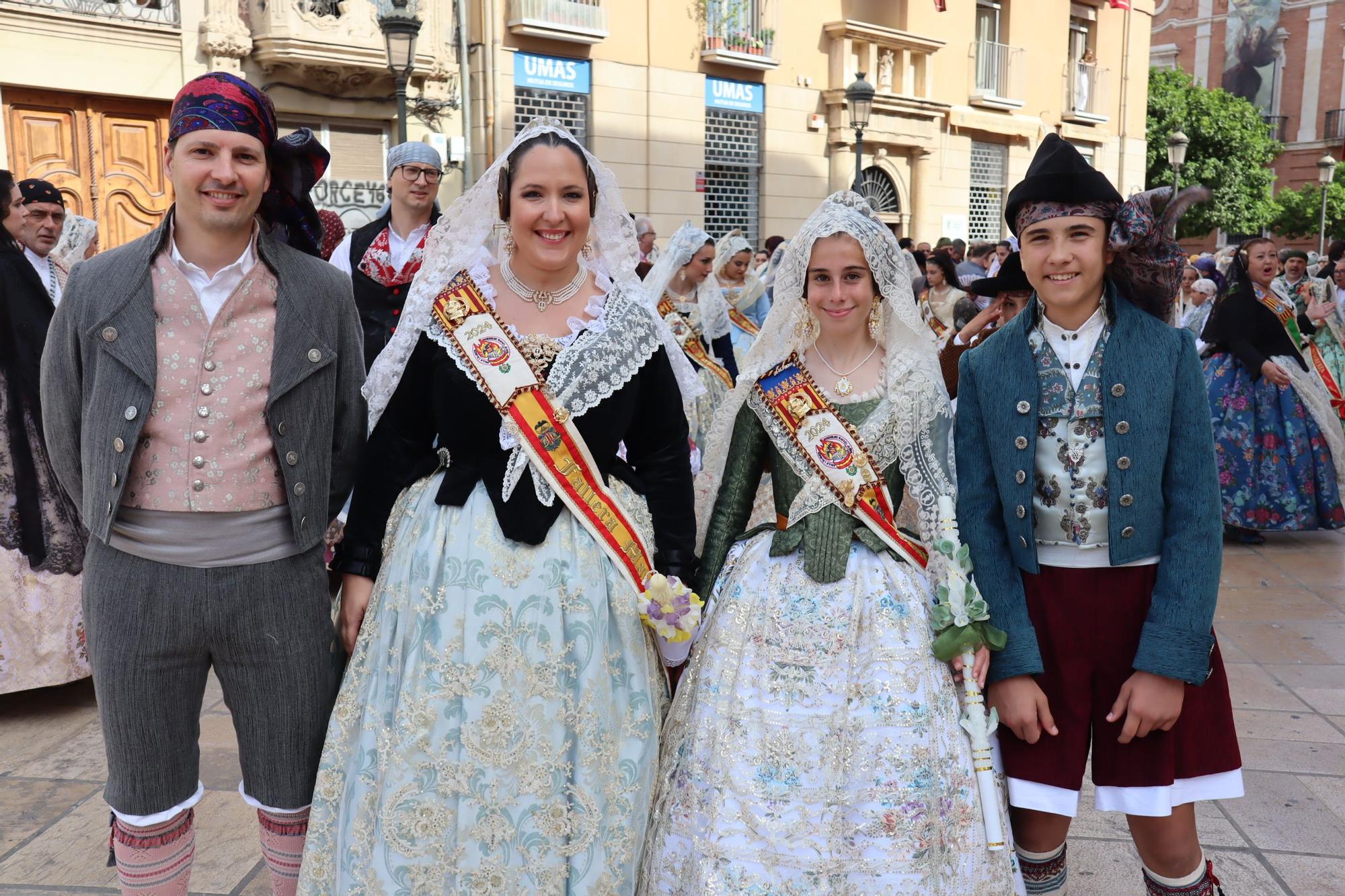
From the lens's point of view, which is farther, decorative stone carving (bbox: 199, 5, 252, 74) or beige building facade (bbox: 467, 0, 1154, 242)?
beige building facade (bbox: 467, 0, 1154, 242)

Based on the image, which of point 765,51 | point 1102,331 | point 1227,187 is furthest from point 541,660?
point 1227,187

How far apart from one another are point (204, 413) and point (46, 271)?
101 inches

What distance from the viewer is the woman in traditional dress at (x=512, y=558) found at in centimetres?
217

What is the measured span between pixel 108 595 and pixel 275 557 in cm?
32

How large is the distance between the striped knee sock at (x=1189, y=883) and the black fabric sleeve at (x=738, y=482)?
118 cm

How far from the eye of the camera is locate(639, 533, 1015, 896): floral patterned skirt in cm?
222

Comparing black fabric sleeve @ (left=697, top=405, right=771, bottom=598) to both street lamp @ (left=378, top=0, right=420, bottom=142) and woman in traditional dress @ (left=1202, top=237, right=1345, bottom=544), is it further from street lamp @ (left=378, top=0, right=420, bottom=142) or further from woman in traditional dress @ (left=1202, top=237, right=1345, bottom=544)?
street lamp @ (left=378, top=0, right=420, bottom=142)

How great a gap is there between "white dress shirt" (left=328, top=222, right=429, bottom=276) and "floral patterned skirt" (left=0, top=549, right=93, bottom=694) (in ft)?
5.11

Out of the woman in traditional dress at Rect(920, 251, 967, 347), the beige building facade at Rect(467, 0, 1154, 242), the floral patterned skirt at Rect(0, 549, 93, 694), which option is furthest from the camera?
the beige building facade at Rect(467, 0, 1154, 242)

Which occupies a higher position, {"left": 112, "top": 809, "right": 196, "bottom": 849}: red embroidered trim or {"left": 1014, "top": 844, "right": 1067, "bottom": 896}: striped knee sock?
{"left": 112, "top": 809, "right": 196, "bottom": 849}: red embroidered trim

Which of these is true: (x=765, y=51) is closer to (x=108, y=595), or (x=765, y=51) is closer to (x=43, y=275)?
(x=43, y=275)

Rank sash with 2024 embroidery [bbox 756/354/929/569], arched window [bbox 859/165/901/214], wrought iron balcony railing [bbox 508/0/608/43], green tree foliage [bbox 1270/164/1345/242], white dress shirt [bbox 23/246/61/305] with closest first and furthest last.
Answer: sash with 2024 embroidery [bbox 756/354/929/569]
white dress shirt [bbox 23/246/61/305]
wrought iron balcony railing [bbox 508/0/608/43]
arched window [bbox 859/165/901/214]
green tree foliage [bbox 1270/164/1345/242]

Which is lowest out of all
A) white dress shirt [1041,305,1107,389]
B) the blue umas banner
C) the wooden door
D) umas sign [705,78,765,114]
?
white dress shirt [1041,305,1107,389]

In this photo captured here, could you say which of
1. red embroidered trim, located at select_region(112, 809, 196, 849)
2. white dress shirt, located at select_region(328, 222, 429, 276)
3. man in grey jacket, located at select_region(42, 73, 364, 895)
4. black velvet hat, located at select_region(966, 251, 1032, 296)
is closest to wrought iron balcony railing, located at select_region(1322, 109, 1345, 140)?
white dress shirt, located at select_region(328, 222, 429, 276)
